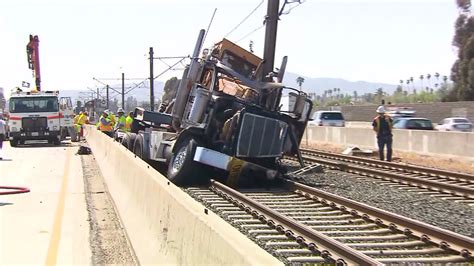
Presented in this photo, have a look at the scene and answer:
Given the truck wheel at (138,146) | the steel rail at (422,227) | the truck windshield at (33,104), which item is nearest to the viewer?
the steel rail at (422,227)

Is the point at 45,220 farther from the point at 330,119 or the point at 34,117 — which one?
the point at 330,119

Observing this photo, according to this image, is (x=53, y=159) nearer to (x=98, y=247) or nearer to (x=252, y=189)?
(x=252, y=189)

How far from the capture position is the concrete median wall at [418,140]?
2078 centimetres

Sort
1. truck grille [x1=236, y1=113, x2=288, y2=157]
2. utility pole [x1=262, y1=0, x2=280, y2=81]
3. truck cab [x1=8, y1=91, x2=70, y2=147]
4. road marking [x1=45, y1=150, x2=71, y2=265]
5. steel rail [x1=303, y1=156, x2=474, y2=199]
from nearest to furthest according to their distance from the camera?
road marking [x1=45, y1=150, x2=71, y2=265] < steel rail [x1=303, y1=156, x2=474, y2=199] < truck grille [x1=236, y1=113, x2=288, y2=157] < utility pole [x1=262, y1=0, x2=280, y2=81] < truck cab [x1=8, y1=91, x2=70, y2=147]

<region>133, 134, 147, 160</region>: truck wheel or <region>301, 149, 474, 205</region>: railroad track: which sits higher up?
<region>133, 134, 147, 160</region>: truck wheel

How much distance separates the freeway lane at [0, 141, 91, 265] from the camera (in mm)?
7754

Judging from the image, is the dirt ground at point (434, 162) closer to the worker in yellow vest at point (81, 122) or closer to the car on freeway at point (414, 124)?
the car on freeway at point (414, 124)

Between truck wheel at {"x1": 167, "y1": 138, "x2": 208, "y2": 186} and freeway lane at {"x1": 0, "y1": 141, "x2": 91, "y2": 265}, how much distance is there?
2046 millimetres

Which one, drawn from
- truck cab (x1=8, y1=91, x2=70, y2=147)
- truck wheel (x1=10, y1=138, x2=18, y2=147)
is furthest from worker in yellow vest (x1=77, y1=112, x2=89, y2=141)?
truck wheel (x1=10, y1=138, x2=18, y2=147)

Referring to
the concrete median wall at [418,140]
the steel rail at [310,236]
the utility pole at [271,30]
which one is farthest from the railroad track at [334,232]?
the utility pole at [271,30]

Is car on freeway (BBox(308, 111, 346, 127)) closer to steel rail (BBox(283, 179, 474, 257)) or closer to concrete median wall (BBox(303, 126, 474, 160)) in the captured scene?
concrete median wall (BBox(303, 126, 474, 160))

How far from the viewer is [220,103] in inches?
509

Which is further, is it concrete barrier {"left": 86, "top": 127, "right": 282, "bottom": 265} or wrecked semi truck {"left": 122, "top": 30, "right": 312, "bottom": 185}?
wrecked semi truck {"left": 122, "top": 30, "right": 312, "bottom": 185}

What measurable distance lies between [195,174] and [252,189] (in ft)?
4.18
